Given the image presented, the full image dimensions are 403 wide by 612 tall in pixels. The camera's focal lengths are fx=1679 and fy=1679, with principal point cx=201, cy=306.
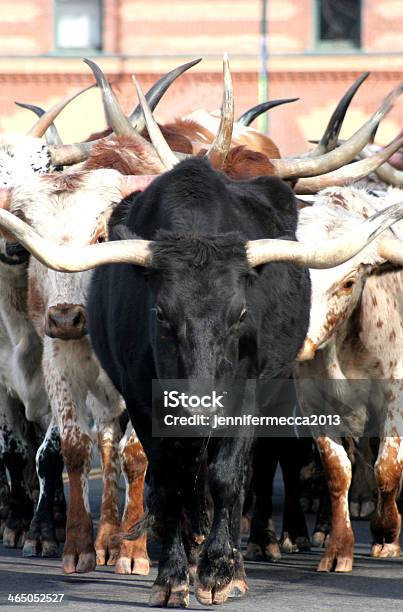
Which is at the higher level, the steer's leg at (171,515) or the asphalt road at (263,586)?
the steer's leg at (171,515)

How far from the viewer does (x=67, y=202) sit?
→ 8555mm

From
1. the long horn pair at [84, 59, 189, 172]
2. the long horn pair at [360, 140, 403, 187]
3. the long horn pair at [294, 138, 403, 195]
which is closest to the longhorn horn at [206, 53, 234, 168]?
the long horn pair at [84, 59, 189, 172]

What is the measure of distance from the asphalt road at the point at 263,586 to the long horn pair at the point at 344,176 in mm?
2033

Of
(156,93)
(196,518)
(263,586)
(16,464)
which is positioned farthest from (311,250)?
(156,93)

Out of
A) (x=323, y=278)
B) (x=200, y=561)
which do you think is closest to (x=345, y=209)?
(x=323, y=278)

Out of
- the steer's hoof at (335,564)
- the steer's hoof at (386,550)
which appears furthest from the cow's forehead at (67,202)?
the steer's hoof at (386,550)

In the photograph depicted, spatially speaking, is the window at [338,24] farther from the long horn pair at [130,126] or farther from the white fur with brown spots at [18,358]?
the white fur with brown spots at [18,358]

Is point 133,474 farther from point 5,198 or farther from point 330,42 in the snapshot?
point 330,42

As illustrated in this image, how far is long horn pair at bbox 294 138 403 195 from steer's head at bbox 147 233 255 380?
99.4 inches

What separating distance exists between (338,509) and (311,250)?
1927 mm

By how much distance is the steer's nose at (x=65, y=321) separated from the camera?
26.5ft

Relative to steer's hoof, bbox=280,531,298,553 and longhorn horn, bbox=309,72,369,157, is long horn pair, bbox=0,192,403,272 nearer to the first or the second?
steer's hoof, bbox=280,531,298,553

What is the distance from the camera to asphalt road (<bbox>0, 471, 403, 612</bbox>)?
7.17 meters

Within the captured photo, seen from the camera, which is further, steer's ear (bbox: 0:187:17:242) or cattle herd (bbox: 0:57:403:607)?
steer's ear (bbox: 0:187:17:242)
